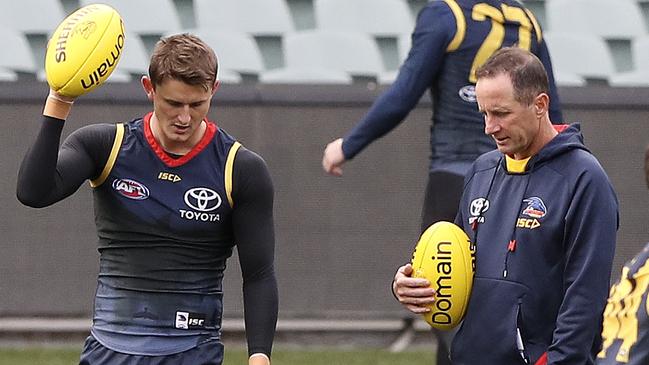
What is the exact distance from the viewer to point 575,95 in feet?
30.2

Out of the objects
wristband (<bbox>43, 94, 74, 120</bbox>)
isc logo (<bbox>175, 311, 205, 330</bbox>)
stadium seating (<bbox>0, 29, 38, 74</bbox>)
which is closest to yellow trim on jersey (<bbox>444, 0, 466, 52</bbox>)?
isc logo (<bbox>175, 311, 205, 330</bbox>)

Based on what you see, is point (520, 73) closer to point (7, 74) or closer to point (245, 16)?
point (245, 16)

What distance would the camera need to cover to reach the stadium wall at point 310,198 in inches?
359

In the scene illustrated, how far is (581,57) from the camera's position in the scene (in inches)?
411

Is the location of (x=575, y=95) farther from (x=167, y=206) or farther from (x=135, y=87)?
(x=167, y=206)

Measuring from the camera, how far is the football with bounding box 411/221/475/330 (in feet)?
14.5

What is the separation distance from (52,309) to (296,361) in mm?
1652

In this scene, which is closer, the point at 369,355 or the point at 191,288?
the point at 191,288

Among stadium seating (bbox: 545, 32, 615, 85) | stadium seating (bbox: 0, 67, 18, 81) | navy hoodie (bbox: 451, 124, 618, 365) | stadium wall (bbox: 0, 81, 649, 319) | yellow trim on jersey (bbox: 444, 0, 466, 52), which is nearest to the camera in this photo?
navy hoodie (bbox: 451, 124, 618, 365)

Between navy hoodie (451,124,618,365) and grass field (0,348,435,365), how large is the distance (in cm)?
421

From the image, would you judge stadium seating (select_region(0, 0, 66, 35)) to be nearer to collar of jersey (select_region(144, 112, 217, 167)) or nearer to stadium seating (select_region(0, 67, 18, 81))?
stadium seating (select_region(0, 67, 18, 81))

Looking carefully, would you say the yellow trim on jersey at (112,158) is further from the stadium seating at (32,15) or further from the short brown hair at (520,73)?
the stadium seating at (32,15)

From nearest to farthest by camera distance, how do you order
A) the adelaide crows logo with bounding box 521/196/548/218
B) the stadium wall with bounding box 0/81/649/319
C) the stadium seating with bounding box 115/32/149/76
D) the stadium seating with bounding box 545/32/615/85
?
the adelaide crows logo with bounding box 521/196/548/218 → the stadium wall with bounding box 0/81/649/319 → the stadium seating with bounding box 115/32/149/76 → the stadium seating with bounding box 545/32/615/85

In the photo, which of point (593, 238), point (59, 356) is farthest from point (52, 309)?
point (593, 238)
